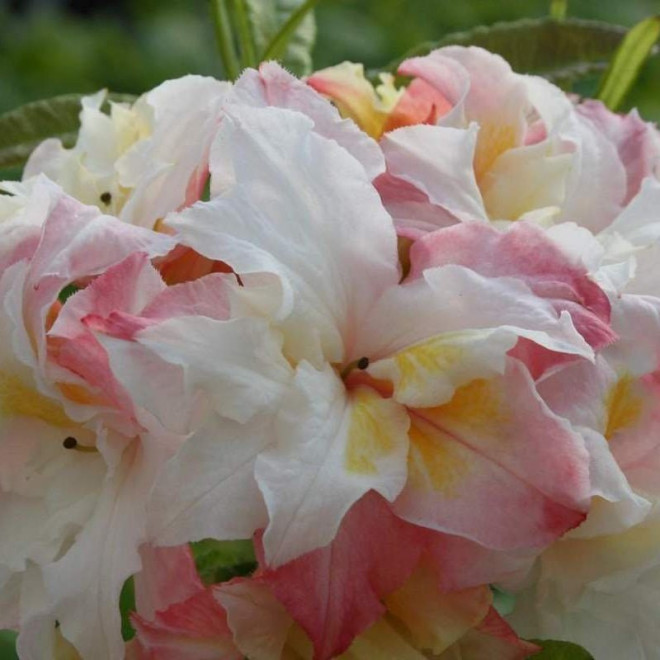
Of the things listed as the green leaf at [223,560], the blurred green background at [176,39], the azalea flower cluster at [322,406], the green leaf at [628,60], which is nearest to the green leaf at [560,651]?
the azalea flower cluster at [322,406]

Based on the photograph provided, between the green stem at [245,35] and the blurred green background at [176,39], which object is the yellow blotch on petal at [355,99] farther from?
the blurred green background at [176,39]

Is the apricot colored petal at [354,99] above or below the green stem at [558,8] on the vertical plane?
above

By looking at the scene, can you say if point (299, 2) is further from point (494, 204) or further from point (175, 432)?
point (175, 432)

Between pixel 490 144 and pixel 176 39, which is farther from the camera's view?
pixel 176 39

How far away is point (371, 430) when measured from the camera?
0.40 m

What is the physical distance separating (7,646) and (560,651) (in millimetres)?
319

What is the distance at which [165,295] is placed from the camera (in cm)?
40

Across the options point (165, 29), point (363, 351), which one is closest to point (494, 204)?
point (363, 351)

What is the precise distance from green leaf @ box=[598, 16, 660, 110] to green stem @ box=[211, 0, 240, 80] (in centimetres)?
16

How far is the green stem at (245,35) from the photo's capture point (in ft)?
1.96

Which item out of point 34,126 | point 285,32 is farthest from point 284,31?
point 34,126

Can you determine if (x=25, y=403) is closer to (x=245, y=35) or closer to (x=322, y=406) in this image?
(x=322, y=406)

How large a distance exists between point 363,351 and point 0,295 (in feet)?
0.36

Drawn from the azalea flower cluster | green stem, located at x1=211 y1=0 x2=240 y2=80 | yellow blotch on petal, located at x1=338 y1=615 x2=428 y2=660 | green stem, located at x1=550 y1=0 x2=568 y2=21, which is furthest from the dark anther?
green stem, located at x1=550 y1=0 x2=568 y2=21
